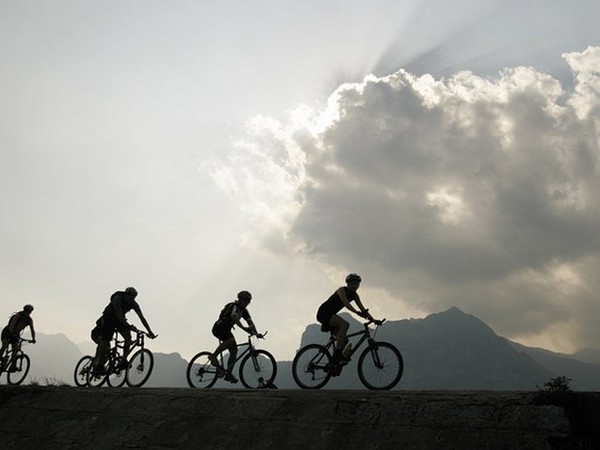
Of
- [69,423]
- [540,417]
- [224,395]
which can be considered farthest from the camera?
[69,423]

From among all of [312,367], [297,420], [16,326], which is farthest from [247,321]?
[16,326]

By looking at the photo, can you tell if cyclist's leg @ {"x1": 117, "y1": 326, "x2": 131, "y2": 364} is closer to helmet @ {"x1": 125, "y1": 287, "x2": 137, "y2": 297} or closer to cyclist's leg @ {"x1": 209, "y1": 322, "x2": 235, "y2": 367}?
helmet @ {"x1": 125, "y1": 287, "x2": 137, "y2": 297}

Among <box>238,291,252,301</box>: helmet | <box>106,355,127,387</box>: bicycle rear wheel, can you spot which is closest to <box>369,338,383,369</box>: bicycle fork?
<box>238,291,252,301</box>: helmet

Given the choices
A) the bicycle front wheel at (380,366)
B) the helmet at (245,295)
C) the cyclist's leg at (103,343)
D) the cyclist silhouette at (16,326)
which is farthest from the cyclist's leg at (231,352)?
the cyclist silhouette at (16,326)

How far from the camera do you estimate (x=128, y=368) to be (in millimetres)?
12695

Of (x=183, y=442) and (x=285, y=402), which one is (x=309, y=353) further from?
(x=183, y=442)

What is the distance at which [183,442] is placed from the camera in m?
7.20

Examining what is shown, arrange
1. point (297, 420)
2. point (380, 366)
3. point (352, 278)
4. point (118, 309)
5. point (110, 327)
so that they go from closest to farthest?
point (297, 420)
point (380, 366)
point (352, 278)
point (118, 309)
point (110, 327)

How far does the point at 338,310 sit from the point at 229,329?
2845 mm

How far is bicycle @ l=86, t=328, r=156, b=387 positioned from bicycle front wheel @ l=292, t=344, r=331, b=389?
15.1ft

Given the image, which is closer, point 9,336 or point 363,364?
point 363,364

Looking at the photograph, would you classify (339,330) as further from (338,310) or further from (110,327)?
(110,327)

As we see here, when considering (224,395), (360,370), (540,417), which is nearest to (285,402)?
(224,395)

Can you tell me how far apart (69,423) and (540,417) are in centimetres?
804
